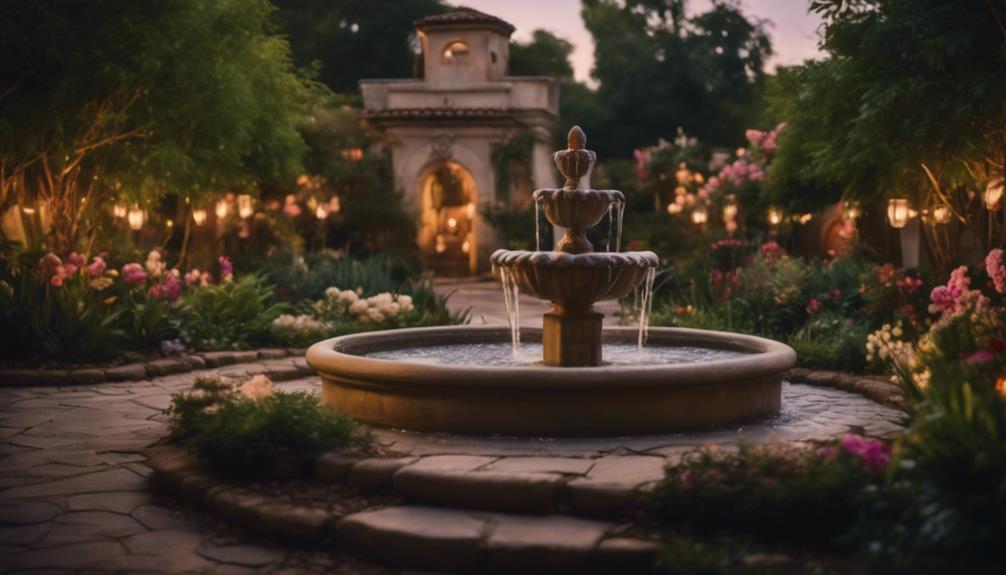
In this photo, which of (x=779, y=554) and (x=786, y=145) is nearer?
(x=779, y=554)

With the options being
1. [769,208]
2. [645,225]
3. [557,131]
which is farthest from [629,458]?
[557,131]

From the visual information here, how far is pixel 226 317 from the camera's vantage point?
12.5 metres

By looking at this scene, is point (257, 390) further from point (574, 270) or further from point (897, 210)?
point (897, 210)

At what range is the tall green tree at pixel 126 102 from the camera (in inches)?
454

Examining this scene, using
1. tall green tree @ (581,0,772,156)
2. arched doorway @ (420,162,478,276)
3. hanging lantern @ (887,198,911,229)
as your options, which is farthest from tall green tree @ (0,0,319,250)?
tall green tree @ (581,0,772,156)

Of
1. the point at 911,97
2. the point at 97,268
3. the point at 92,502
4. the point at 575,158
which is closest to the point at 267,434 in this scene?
the point at 92,502

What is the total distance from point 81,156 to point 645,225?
17888 millimetres

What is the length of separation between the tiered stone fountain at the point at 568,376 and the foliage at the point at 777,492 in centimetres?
153

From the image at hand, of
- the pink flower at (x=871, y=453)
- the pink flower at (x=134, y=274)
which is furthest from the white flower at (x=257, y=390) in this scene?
the pink flower at (x=134, y=274)

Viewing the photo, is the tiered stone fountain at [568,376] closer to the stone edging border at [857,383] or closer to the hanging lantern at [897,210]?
the stone edging border at [857,383]

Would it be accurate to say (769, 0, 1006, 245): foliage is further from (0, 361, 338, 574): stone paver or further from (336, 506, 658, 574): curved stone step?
(0, 361, 338, 574): stone paver

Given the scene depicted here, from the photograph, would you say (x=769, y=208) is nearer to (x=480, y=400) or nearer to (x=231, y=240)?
(x=231, y=240)

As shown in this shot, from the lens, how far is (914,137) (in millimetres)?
11508

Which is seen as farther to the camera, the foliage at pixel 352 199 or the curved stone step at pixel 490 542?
the foliage at pixel 352 199
